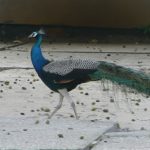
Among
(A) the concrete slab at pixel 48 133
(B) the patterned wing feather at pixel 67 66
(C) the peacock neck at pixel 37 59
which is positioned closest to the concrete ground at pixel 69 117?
(A) the concrete slab at pixel 48 133

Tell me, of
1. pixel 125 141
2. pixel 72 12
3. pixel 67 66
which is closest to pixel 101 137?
pixel 125 141

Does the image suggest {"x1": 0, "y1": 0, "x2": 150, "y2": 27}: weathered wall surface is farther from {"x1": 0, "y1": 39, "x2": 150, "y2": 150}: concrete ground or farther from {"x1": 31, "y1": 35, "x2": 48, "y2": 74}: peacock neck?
{"x1": 31, "y1": 35, "x2": 48, "y2": 74}: peacock neck

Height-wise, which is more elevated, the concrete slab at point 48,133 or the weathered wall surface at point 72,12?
the weathered wall surface at point 72,12

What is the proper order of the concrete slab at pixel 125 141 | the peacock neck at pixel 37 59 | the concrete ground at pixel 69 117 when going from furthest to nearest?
the peacock neck at pixel 37 59, the concrete ground at pixel 69 117, the concrete slab at pixel 125 141

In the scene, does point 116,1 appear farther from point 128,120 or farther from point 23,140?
point 23,140

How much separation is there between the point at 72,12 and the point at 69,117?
1028 centimetres

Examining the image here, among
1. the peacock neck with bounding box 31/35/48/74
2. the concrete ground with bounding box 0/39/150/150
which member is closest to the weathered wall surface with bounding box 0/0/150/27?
the concrete ground with bounding box 0/39/150/150

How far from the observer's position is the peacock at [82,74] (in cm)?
695

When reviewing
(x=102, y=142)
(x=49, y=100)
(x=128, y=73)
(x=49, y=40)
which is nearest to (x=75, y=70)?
(x=128, y=73)

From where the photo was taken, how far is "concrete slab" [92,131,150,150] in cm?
581

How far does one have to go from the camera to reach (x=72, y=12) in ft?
57.6

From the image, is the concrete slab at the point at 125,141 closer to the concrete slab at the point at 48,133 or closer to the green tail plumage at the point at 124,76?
the concrete slab at the point at 48,133

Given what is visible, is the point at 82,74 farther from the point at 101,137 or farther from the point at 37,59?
the point at 101,137

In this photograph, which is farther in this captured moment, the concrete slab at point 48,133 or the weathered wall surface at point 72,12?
the weathered wall surface at point 72,12
